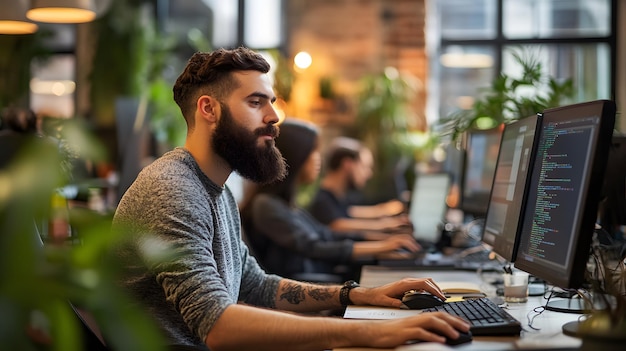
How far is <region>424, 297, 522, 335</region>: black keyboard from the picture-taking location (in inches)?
62.1

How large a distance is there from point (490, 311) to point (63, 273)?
44.6 inches

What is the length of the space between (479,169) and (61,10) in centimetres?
226

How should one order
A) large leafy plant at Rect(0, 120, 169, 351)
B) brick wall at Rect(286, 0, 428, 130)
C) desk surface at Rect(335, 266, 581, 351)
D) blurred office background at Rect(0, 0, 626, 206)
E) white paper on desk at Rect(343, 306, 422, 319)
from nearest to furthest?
large leafy plant at Rect(0, 120, 169, 351)
desk surface at Rect(335, 266, 581, 351)
white paper on desk at Rect(343, 306, 422, 319)
blurred office background at Rect(0, 0, 626, 206)
brick wall at Rect(286, 0, 428, 130)

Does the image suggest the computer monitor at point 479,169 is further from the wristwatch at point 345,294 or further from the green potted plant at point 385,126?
the green potted plant at point 385,126

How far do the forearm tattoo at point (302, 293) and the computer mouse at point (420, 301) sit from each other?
9.3 inches

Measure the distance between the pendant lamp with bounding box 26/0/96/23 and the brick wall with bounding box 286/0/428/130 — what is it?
3673mm

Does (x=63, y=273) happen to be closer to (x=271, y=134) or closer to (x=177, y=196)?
(x=177, y=196)

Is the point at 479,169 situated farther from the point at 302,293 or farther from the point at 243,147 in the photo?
the point at 243,147

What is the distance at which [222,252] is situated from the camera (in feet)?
6.30

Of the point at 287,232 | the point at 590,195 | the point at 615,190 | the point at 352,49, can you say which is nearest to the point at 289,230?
the point at 287,232

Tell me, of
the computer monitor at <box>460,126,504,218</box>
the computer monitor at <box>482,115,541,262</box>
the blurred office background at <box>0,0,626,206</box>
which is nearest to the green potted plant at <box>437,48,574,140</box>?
the computer monitor at <box>460,126,504,218</box>

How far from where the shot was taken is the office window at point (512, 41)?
8578mm

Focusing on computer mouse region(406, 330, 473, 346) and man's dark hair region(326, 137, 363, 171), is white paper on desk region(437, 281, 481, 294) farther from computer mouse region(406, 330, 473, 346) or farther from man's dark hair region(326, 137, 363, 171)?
man's dark hair region(326, 137, 363, 171)

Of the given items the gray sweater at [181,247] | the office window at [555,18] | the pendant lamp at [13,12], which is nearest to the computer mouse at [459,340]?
the gray sweater at [181,247]
